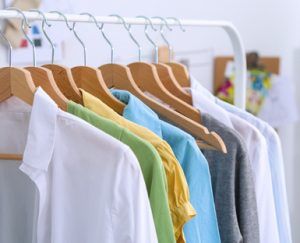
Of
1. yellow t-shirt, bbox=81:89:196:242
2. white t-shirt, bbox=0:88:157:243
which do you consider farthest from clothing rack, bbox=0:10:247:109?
yellow t-shirt, bbox=81:89:196:242

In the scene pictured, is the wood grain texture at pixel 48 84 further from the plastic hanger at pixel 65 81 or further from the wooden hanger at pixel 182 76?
the wooden hanger at pixel 182 76

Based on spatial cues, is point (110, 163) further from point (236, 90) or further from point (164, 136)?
point (236, 90)

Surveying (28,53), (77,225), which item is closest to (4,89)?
(77,225)

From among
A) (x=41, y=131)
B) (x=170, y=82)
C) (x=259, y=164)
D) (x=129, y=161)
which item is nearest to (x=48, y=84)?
(x=41, y=131)

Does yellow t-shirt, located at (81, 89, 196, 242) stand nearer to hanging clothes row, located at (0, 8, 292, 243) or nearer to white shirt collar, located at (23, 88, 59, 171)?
hanging clothes row, located at (0, 8, 292, 243)

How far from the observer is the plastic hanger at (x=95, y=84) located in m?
0.95

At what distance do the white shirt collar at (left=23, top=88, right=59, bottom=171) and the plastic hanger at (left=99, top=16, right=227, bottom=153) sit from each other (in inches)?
9.9

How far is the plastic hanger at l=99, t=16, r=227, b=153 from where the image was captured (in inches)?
37.4

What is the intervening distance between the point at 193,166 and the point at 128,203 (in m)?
0.19

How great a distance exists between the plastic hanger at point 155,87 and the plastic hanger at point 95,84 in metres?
0.15

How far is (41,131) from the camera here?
0.81m

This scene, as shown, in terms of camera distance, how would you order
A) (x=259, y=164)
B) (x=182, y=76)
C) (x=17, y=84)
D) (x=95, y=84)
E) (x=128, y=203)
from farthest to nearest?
(x=182, y=76) → (x=259, y=164) → (x=95, y=84) → (x=17, y=84) → (x=128, y=203)

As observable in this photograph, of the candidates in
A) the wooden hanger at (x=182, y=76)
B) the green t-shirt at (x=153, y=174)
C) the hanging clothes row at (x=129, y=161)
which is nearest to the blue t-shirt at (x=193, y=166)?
the hanging clothes row at (x=129, y=161)

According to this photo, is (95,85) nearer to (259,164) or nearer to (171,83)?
(171,83)
